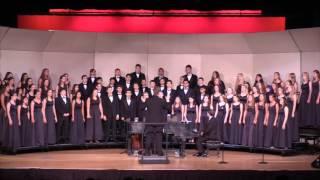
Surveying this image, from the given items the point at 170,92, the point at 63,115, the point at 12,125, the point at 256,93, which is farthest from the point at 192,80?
the point at 12,125

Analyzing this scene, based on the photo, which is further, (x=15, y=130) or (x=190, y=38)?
(x=190, y=38)

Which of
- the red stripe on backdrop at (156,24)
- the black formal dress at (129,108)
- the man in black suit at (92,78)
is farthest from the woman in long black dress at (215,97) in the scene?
the man in black suit at (92,78)

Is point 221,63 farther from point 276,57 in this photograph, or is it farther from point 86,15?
point 86,15

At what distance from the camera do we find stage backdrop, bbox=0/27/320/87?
16500 mm

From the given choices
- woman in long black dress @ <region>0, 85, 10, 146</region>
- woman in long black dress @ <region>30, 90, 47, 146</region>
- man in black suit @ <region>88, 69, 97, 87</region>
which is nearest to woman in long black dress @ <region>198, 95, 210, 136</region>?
man in black suit @ <region>88, 69, 97, 87</region>

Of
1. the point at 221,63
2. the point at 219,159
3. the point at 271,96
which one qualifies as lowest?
the point at 219,159

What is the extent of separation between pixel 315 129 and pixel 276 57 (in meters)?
3.28

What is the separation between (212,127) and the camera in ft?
45.7

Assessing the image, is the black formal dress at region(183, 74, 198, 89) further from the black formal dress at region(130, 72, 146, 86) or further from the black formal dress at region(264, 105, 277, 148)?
the black formal dress at region(264, 105, 277, 148)

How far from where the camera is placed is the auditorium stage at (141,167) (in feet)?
36.3

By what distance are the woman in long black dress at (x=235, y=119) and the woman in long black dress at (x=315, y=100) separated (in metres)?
2.01

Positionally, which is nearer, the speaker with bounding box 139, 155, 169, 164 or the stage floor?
the stage floor

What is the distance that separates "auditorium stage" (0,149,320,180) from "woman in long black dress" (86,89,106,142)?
1.47 m

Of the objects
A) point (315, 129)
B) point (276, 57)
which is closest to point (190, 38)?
point (276, 57)
